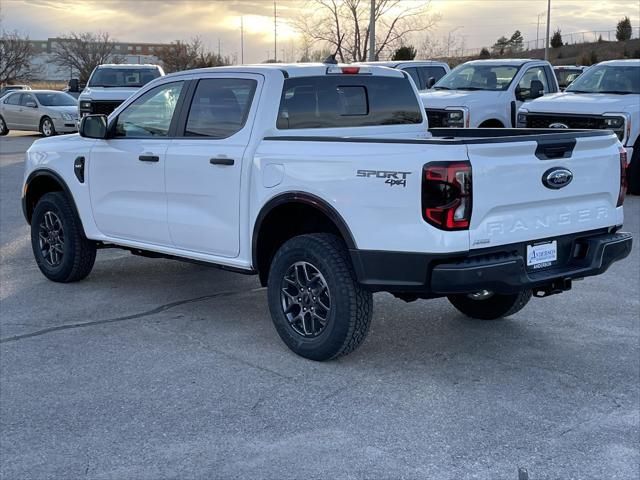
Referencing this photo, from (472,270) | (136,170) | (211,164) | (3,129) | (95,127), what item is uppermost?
(95,127)

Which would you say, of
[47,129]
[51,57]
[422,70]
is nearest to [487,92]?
[422,70]

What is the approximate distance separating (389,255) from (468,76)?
446 inches

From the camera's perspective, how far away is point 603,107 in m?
12.7

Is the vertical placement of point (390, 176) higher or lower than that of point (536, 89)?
lower

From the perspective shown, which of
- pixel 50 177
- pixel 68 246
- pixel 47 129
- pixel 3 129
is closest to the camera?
pixel 68 246

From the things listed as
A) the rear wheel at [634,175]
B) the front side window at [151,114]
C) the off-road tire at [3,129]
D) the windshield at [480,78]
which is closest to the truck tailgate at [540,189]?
the front side window at [151,114]

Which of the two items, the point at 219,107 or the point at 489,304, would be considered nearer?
the point at 219,107

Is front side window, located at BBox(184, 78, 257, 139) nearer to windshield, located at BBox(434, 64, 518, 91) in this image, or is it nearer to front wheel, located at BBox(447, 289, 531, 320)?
front wheel, located at BBox(447, 289, 531, 320)

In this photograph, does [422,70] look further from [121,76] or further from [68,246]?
[68,246]

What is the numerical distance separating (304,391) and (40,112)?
76.0 feet

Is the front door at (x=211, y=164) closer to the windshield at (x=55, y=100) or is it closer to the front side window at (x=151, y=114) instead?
the front side window at (x=151, y=114)

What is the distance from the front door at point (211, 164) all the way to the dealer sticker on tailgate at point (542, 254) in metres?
2.00

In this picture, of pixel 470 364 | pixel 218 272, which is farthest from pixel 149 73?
pixel 470 364

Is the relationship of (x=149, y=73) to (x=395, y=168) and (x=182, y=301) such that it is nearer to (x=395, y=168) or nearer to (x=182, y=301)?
(x=182, y=301)
